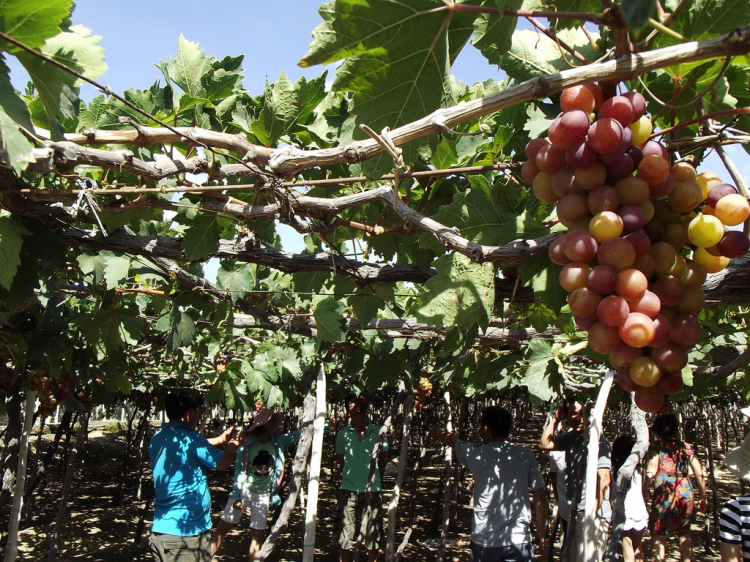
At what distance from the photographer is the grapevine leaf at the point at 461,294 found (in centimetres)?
155

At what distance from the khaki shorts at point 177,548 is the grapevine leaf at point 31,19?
159 inches

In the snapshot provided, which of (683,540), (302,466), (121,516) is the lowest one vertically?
(121,516)

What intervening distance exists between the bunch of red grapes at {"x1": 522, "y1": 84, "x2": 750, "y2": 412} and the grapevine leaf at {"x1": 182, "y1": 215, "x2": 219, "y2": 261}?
64.0 inches

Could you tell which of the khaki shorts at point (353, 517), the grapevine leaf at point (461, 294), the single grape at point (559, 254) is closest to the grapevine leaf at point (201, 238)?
the grapevine leaf at point (461, 294)

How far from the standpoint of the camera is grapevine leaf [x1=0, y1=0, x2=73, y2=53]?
1.10 m

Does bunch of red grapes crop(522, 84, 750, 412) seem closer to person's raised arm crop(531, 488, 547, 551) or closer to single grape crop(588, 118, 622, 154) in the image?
single grape crop(588, 118, 622, 154)

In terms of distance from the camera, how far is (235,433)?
550 centimetres

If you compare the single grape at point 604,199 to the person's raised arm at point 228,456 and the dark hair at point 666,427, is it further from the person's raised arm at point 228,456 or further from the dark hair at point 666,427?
the dark hair at point 666,427

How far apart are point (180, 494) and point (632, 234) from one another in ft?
13.9

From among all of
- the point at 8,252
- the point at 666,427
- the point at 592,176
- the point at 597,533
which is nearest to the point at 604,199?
the point at 592,176

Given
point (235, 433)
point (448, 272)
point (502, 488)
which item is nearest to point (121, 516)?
point (235, 433)

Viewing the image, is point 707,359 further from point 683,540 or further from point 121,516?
point 121,516

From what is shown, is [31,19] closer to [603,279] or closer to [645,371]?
[603,279]

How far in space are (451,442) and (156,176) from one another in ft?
14.9
